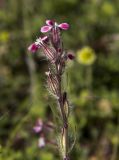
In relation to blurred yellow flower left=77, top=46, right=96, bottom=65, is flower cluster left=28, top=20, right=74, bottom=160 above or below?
above

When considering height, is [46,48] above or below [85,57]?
above

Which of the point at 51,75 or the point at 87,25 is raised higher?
the point at 51,75

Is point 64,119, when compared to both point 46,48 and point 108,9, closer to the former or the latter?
point 46,48

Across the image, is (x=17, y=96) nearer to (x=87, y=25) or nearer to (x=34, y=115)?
(x=34, y=115)

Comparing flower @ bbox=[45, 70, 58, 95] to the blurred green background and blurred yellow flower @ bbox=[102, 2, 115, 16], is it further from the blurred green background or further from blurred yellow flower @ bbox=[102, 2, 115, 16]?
blurred yellow flower @ bbox=[102, 2, 115, 16]

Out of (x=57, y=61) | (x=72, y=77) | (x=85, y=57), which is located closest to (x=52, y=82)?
(x=57, y=61)

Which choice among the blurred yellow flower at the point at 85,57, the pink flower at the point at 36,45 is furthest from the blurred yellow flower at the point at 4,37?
the pink flower at the point at 36,45

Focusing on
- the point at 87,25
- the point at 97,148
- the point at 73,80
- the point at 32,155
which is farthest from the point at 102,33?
the point at 32,155

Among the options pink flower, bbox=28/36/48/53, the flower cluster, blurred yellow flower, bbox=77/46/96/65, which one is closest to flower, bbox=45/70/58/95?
the flower cluster

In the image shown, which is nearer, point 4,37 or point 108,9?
point 4,37
